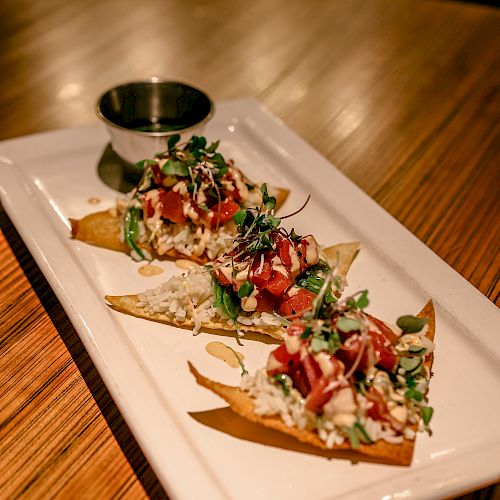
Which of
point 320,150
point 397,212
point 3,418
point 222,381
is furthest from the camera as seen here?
point 320,150

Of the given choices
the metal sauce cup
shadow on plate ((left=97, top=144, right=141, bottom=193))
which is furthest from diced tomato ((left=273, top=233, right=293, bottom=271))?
shadow on plate ((left=97, top=144, right=141, bottom=193))

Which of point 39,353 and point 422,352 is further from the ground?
point 422,352

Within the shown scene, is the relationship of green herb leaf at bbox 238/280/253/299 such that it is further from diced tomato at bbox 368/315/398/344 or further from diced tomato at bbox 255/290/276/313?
diced tomato at bbox 368/315/398/344

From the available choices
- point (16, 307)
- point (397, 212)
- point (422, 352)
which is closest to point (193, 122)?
point (397, 212)

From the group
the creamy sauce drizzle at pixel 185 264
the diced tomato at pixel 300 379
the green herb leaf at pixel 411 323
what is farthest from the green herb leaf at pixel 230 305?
the green herb leaf at pixel 411 323

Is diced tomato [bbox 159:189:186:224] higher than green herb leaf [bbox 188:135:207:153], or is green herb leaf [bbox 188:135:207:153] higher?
green herb leaf [bbox 188:135:207:153]

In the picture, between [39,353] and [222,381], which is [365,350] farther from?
[39,353]

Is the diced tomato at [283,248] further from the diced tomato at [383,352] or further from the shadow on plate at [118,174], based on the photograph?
the shadow on plate at [118,174]
